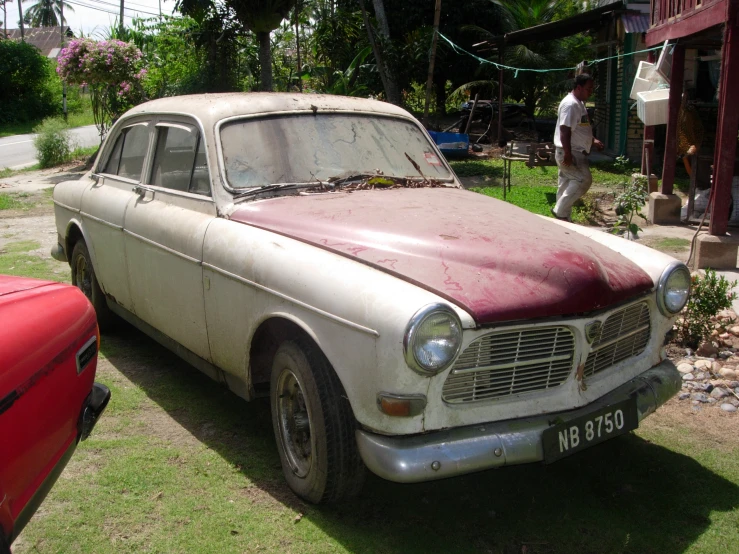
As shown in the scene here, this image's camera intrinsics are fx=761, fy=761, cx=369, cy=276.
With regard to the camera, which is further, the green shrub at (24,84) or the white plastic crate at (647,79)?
the green shrub at (24,84)

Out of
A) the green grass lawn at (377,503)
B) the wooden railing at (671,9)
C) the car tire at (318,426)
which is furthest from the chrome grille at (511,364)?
the wooden railing at (671,9)

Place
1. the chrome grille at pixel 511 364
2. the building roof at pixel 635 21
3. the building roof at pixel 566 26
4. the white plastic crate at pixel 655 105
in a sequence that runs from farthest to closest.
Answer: the building roof at pixel 566 26, the building roof at pixel 635 21, the white plastic crate at pixel 655 105, the chrome grille at pixel 511 364

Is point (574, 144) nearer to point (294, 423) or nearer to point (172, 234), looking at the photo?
point (172, 234)

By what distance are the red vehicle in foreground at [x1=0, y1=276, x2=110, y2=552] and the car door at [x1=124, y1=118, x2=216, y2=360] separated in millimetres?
1078

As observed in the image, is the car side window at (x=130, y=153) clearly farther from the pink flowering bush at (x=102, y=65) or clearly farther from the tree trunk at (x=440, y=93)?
the tree trunk at (x=440, y=93)

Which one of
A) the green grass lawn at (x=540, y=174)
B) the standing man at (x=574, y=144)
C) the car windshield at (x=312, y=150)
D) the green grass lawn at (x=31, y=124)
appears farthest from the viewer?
the green grass lawn at (x=31, y=124)

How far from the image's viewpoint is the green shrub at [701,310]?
16.9 feet

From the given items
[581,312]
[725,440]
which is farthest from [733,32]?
[581,312]

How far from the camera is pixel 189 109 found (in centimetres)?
451

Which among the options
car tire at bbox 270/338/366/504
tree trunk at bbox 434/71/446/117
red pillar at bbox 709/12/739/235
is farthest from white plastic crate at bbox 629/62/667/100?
tree trunk at bbox 434/71/446/117

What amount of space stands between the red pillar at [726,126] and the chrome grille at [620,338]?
419 cm

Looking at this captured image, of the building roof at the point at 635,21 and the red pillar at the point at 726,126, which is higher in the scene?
the building roof at the point at 635,21

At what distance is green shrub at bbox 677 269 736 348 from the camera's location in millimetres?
5156

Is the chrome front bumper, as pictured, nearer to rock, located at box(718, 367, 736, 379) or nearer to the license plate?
the license plate
